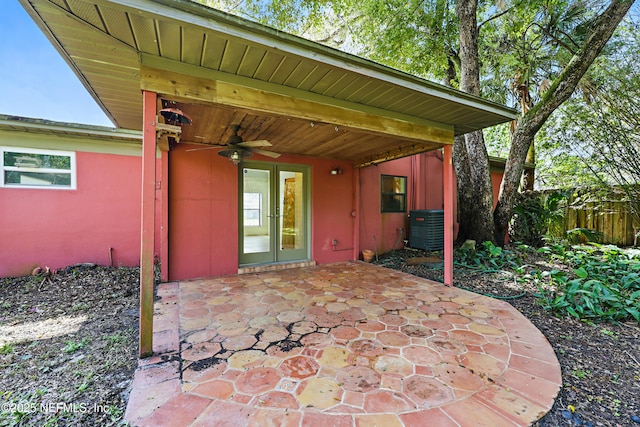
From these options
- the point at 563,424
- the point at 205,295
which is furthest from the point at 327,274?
the point at 563,424

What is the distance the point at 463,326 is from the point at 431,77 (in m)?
7.97

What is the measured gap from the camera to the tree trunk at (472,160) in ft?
18.3

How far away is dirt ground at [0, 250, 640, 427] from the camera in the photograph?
1.53 metres

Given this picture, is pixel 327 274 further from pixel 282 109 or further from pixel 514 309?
pixel 282 109

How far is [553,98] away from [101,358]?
739 cm

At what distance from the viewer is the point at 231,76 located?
2.31m

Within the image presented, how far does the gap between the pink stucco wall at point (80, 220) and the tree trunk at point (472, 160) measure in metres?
6.93

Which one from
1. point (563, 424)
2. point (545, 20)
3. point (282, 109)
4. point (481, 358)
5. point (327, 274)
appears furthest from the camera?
point (545, 20)

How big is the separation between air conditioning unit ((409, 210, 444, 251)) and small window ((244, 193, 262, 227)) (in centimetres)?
390

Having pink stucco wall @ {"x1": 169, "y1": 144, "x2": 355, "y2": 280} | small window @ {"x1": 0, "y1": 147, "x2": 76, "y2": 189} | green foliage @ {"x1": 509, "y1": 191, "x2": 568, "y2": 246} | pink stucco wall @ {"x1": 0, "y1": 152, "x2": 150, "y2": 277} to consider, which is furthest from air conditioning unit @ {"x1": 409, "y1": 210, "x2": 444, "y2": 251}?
small window @ {"x1": 0, "y1": 147, "x2": 76, "y2": 189}

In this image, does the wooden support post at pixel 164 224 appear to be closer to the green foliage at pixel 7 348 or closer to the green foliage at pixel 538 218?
the green foliage at pixel 7 348

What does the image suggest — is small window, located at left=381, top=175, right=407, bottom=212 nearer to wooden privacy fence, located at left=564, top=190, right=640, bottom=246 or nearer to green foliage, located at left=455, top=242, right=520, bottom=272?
green foliage, located at left=455, top=242, right=520, bottom=272

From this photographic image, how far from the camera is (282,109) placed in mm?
2572

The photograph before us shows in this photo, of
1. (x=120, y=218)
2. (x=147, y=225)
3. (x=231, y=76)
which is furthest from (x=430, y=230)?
(x=120, y=218)
